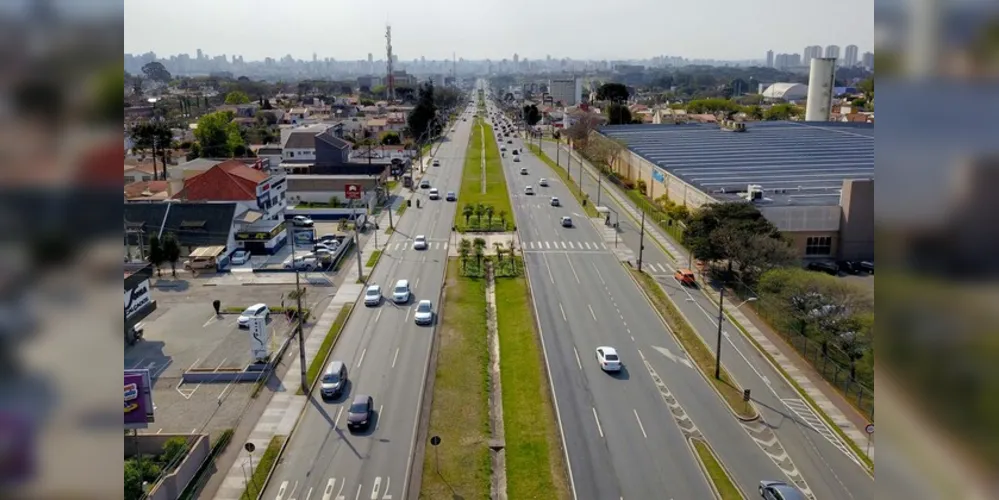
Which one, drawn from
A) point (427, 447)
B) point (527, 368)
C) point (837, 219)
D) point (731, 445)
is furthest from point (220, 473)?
point (837, 219)

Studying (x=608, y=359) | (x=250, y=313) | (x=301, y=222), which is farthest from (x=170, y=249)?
(x=608, y=359)

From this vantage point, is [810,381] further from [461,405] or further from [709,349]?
[461,405]

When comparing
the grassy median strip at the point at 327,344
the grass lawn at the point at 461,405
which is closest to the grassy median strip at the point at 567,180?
the grass lawn at the point at 461,405

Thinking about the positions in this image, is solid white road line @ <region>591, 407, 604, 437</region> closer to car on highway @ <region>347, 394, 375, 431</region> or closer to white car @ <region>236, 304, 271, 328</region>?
car on highway @ <region>347, 394, 375, 431</region>

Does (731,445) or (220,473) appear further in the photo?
(731,445)

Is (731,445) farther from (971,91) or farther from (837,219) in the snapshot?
(837,219)

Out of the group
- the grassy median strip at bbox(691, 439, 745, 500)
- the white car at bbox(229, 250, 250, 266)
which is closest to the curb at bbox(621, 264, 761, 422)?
the grassy median strip at bbox(691, 439, 745, 500)
